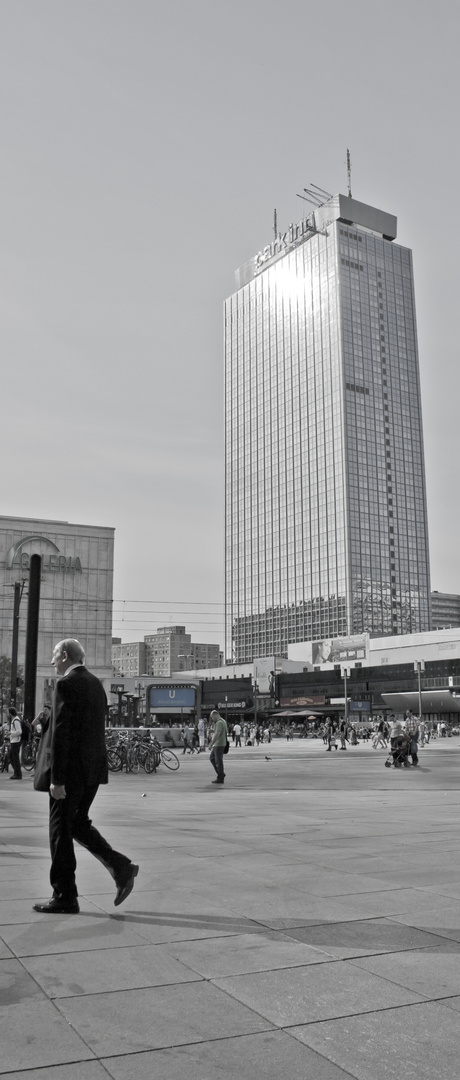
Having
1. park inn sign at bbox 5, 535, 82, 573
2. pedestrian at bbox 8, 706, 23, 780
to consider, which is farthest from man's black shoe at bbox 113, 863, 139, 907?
park inn sign at bbox 5, 535, 82, 573

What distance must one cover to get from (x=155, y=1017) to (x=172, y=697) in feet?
138

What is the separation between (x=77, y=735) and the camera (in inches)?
222

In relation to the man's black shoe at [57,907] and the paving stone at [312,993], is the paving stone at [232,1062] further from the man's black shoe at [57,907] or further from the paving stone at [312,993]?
the man's black shoe at [57,907]

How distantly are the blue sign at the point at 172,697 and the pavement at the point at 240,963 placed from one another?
35.8m

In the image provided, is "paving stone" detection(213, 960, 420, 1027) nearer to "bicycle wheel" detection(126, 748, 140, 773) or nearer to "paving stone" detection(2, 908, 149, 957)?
"paving stone" detection(2, 908, 149, 957)

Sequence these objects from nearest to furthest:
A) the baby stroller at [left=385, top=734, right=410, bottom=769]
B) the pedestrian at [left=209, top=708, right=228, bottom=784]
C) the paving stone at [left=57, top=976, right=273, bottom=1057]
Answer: the paving stone at [left=57, top=976, right=273, bottom=1057]
the pedestrian at [left=209, top=708, right=228, bottom=784]
the baby stroller at [left=385, top=734, right=410, bottom=769]

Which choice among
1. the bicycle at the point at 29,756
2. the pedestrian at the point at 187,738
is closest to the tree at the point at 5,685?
the pedestrian at the point at 187,738

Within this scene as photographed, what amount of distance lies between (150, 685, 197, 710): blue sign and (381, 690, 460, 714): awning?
6242 cm

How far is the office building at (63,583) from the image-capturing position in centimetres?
9000

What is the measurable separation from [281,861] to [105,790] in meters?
11.0

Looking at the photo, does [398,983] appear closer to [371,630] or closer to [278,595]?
[371,630]

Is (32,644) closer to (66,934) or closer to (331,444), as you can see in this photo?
(66,934)

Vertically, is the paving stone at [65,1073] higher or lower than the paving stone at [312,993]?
higher

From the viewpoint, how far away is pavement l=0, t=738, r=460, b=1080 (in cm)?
312
